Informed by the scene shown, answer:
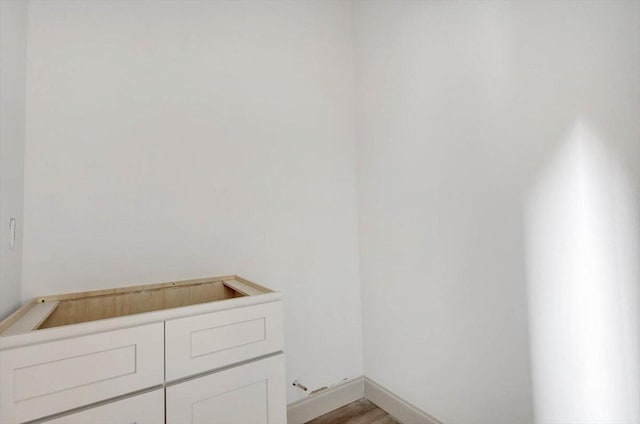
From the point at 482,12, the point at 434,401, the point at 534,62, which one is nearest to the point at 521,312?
the point at 434,401

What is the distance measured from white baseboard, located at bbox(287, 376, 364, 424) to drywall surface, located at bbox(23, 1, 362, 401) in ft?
0.21

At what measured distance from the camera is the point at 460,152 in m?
1.42

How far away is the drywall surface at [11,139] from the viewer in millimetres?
987

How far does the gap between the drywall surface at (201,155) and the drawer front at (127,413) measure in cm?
58

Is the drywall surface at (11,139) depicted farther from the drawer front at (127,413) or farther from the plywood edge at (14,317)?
the drawer front at (127,413)

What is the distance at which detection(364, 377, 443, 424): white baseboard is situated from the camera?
1.57m

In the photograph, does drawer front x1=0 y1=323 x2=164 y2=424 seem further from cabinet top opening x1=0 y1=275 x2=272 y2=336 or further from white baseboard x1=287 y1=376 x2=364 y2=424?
white baseboard x1=287 y1=376 x2=364 y2=424

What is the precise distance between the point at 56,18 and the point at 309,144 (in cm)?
121

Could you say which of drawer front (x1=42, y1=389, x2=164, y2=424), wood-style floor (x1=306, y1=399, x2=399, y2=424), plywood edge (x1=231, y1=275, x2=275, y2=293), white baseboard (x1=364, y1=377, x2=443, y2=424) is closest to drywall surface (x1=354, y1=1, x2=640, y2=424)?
white baseboard (x1=364, y1=377, x2=443, y2=424)

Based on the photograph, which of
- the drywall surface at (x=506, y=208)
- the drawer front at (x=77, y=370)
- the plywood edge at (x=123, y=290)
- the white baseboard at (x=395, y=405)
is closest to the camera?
the drawer front at (x=77, y=370)

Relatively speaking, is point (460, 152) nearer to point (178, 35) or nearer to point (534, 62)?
point (534, 62)

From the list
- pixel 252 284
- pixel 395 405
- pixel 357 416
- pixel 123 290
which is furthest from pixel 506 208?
pixel 123 290

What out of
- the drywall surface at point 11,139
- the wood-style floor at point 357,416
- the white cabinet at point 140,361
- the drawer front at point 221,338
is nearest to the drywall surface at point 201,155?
the drywall surface at point 11,139

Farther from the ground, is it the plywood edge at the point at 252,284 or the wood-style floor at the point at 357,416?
the plywood edge at the point at 252,284
